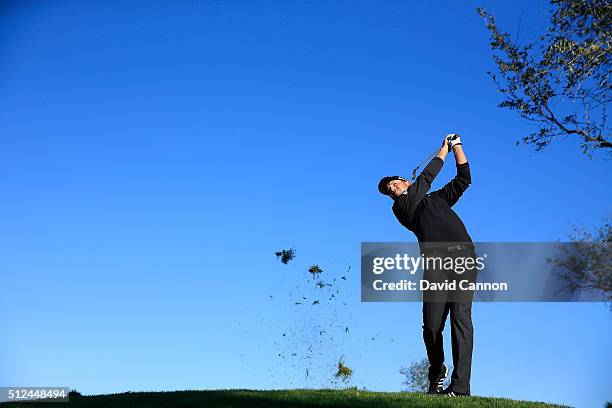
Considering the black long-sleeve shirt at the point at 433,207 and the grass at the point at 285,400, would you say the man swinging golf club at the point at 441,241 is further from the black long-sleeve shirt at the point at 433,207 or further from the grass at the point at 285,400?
the grass at the point at 285,400

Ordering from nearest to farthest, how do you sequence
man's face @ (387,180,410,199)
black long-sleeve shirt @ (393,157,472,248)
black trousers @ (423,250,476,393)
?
black trousers @ (423,250,476,393)
black long-sleeve shirt @ (393,157,472,248)
man's face @ (387,180,410,199)

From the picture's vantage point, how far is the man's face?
12.8m

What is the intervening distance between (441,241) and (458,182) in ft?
3.69

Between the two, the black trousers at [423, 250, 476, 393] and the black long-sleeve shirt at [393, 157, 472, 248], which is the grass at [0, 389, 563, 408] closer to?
the black trousers at [423, 250, 476, 393]

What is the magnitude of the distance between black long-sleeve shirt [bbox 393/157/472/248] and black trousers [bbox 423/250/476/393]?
17.2 inches

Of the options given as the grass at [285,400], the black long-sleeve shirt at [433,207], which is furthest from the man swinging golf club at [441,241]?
the grass at [285,400]

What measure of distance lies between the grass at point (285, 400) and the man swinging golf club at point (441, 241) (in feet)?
1.91

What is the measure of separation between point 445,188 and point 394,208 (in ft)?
3.11

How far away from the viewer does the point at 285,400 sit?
11.8 metres

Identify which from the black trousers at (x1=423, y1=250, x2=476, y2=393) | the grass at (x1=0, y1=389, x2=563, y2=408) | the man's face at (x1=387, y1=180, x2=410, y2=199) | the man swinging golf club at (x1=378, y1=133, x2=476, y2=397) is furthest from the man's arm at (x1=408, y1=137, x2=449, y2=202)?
the grass at (x1=0, y1=389, x2=563, y2=408)

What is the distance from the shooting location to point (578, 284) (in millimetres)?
24031

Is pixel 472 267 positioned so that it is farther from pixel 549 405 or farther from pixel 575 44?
pixel 575 44

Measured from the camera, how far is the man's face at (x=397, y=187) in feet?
41.9

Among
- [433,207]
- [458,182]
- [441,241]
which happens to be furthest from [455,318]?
[458,182]
